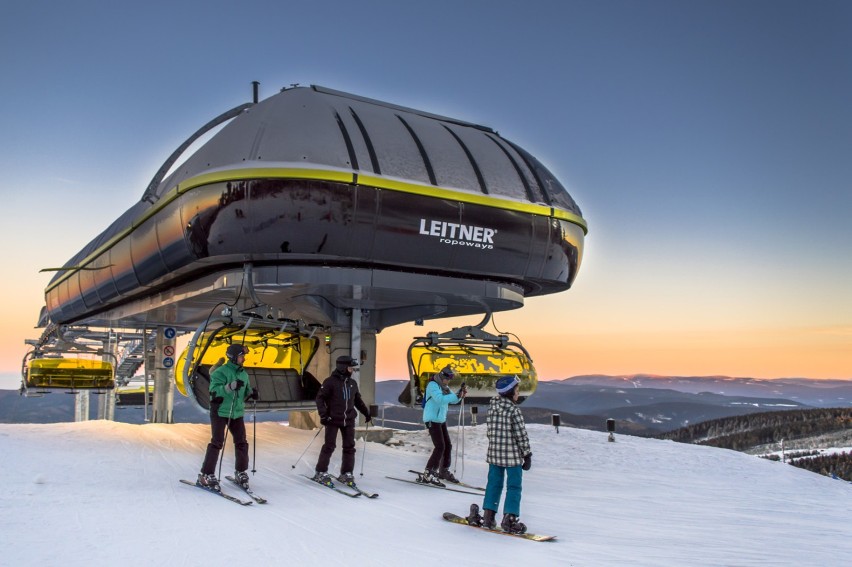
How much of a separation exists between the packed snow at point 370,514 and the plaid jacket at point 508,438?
30.8 inches

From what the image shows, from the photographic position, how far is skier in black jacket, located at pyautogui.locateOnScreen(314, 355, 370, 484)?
31.3 feet

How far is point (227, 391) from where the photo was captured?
29.0ft

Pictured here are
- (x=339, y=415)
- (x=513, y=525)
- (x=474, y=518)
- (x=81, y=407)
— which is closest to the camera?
(x=513, y=525)

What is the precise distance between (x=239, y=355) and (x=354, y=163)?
13.9 ft

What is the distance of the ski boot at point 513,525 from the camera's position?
698 centimetres

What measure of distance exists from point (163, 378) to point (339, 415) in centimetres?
1764

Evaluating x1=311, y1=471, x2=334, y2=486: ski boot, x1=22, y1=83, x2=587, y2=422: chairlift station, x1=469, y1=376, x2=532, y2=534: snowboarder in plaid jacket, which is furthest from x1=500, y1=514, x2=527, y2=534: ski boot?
x1=22, y1=83, x2=587, y2=422: chairlift station

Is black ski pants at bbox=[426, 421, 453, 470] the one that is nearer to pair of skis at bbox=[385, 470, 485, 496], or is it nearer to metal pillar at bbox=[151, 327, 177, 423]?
pair of skis at bbox=[385, 470, 485, 496]

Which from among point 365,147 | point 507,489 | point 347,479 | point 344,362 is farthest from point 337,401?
point 365,147

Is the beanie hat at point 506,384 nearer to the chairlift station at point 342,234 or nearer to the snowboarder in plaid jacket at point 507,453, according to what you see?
the snowboarder in plaid jacket at point 507,453

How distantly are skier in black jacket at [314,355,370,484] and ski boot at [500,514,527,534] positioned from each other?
3045mm

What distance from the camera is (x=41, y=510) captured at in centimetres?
731

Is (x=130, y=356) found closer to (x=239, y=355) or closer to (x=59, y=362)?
(x=59, y=362)

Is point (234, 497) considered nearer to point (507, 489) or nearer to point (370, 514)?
point (370, 514)
